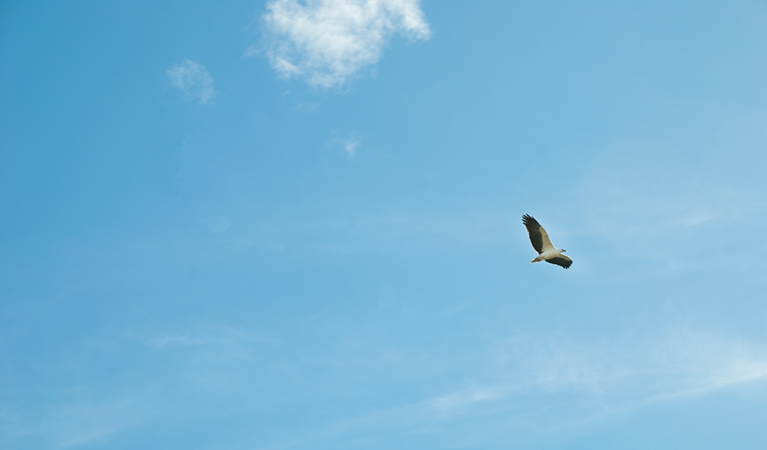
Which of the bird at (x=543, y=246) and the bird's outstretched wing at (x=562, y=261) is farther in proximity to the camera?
the bird's outstretched wing at (x=562, y=261)

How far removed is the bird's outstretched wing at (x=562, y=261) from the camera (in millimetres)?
67613

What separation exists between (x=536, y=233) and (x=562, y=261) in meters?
4.55

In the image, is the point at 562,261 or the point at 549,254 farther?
the point at 562,261

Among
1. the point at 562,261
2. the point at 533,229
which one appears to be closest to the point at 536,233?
the point at 533,229

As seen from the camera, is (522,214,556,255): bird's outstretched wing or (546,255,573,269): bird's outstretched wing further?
(546,255,573,269): bird's outstretched wing

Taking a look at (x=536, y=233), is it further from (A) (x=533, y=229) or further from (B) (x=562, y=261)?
(B) (x=562, y=261)

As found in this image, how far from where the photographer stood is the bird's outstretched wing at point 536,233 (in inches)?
2566

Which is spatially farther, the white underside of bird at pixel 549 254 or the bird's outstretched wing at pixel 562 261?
the bird's outstretched wing at pixel 562 261

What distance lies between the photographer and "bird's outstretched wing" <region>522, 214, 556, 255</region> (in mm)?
65188

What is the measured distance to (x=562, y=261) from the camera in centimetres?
6806

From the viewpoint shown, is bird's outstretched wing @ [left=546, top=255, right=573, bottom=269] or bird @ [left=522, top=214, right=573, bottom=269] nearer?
bird @ [left=522, top=214, right=573, bottom=269]

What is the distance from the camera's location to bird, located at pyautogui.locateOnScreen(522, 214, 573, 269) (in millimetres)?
65312

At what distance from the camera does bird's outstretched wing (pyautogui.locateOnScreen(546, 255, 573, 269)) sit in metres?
67.6

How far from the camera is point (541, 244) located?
6625 cm
